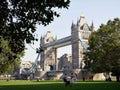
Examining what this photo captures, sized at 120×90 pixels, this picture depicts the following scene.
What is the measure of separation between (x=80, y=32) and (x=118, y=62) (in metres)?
106

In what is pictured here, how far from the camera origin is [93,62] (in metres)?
85.7

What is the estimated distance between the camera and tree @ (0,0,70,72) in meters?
16.7

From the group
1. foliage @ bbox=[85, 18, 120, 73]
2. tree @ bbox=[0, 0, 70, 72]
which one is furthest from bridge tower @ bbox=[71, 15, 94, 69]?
tree @ bbox=[0, 0, 70, 72]

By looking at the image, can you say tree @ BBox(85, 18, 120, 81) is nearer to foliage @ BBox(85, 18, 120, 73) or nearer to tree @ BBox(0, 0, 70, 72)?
foliage @ BBox(85, 18, 120, 73)

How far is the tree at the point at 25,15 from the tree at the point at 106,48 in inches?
2474

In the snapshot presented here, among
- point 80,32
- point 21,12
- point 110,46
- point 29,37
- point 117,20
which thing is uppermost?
point 80,32

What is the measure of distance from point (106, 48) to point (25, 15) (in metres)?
65.9

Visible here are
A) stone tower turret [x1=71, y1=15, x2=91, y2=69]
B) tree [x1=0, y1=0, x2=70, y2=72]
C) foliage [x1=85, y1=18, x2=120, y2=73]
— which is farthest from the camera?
stone tower turret [x1=71, y1=15, x2=91, y2=69]

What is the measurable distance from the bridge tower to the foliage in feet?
284

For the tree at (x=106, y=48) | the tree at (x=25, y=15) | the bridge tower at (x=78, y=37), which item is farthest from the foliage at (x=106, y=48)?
the bridge tower at (x=78, y=37)

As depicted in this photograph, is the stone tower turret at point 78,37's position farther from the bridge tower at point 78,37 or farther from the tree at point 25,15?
the tree at point 25,15

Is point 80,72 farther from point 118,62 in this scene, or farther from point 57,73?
point 118,62

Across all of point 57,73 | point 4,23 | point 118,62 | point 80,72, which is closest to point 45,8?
point 4,23

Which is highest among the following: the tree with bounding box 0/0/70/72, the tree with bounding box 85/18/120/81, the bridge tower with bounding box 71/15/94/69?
the bridge tower with bounding box 71/15/94/69
